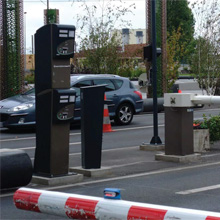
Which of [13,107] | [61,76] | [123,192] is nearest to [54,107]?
[61,76]

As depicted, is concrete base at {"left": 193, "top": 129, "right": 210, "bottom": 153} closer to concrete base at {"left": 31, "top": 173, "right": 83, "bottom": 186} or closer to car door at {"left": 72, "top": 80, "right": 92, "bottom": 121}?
concrete base at {"left": 31, "top": 173, "right": 83, "bottom": 186}

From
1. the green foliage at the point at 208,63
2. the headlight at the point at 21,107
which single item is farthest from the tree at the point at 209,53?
the headlight at the point at 21,107

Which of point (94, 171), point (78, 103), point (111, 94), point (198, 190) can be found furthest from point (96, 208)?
point (111, 94)

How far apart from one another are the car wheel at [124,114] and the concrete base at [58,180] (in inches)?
405

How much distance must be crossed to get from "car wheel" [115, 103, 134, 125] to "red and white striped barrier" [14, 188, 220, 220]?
50.3 feet

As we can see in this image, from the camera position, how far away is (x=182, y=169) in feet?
37.2

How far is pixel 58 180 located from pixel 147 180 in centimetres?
140

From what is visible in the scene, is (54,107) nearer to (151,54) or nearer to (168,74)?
(151,54)

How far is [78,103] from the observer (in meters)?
19.1

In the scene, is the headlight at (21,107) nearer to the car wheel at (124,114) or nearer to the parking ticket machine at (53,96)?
the car wheel at (124,114)

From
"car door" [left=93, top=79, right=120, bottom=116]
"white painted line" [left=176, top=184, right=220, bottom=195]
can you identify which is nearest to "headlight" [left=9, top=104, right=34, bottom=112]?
"car door" [left=93, top=79, right=120, bottom=116]

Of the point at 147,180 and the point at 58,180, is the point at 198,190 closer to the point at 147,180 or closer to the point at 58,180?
the point at 147,180

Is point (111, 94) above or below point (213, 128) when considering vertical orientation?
above

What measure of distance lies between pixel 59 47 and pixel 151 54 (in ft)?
16.6
